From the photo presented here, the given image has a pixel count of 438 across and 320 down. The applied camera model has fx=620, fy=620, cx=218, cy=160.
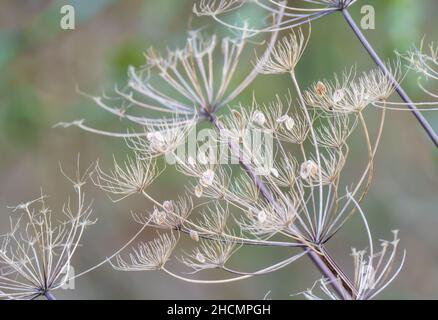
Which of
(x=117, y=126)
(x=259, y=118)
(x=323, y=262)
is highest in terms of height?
(x=117, y=126)

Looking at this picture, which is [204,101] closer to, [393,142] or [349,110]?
[349,110]

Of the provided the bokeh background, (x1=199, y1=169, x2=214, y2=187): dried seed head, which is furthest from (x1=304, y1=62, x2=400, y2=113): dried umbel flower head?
the bokeh background

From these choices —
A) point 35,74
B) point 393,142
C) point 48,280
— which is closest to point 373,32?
point 393,142

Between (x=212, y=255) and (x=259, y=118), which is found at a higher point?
(x=259, y=118)

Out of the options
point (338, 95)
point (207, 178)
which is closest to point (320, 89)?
point (338, 95)

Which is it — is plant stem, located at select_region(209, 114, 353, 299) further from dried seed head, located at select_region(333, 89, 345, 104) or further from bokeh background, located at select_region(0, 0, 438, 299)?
bokeh background, located at select_region(0, 0, 438, 299)

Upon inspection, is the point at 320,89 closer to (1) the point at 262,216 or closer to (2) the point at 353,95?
(2) the point at 353,95

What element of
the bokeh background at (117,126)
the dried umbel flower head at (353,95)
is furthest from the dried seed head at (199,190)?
the bokeh background at (117,126)
